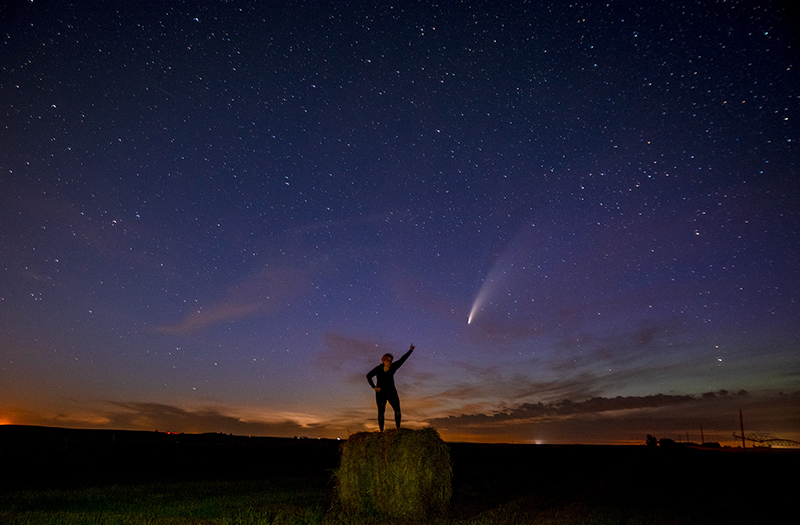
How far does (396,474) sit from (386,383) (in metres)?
1.80

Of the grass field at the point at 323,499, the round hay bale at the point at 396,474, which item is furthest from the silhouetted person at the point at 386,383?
the grass field at the point at 323,499

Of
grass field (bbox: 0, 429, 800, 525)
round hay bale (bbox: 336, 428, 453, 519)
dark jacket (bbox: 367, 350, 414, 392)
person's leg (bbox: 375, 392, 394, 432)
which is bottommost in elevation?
grass field (bbox: 0, 429, 800, 525)

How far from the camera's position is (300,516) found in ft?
23.7

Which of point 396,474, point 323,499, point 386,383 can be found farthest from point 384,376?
point 323,499

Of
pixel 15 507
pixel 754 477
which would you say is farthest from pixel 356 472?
pixel 754 477

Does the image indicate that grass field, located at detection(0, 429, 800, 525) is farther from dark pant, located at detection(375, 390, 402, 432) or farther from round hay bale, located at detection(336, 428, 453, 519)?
dark pant, located at detection(375, 390, 402, 432)

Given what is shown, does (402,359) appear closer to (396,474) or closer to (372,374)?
(372,374)

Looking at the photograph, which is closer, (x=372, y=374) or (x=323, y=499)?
(x=323, y=499)

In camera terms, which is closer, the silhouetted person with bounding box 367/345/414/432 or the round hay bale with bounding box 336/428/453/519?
the round hay bale with bounding box 336/428/453/519

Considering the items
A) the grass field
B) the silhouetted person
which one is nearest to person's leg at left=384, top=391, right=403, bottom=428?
the silhouetted person

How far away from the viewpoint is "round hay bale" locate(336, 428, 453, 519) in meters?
8.19

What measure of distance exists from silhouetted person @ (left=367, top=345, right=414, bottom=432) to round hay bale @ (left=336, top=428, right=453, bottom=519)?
843mm

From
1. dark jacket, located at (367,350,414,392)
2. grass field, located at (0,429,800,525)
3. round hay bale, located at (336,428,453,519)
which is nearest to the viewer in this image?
grass field, located at (0,429,800,525)

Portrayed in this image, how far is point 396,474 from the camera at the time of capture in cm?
826
